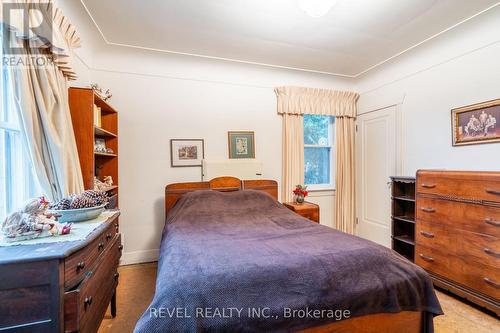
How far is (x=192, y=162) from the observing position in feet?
10.4

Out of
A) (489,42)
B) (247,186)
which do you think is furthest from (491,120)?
(247,186)

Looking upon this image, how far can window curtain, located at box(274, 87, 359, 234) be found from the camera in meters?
3.50

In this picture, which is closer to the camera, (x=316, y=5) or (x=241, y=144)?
(x=316, y=5)

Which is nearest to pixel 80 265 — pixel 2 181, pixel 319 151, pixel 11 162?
pixel 2 181

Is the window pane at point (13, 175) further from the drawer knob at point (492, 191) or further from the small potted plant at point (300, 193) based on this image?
the drawer knob at point (492, 191)

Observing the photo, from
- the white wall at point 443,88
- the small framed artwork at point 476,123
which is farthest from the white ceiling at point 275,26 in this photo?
the small framed artwork at point 476,123

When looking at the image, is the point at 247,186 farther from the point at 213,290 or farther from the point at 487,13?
the point at 487,13

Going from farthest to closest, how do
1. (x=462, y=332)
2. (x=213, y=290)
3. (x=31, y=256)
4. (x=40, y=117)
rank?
(x=462, y=332)
(x=40, y=117)
(x=213, y=290)
(x=31, y=256)

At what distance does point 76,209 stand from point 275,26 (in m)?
2.33

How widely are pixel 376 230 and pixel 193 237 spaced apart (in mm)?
2934

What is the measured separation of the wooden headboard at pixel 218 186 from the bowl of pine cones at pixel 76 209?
143 centimetres

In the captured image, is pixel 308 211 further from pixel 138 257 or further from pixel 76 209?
pixel 76 209

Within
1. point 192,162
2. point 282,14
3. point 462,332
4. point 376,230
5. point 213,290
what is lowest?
point 462,332

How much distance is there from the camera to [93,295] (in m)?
1.21
